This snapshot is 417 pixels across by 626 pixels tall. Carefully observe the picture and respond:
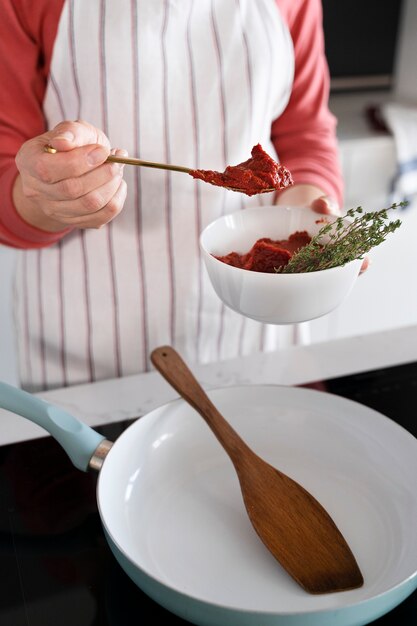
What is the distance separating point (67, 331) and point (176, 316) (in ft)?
0.47

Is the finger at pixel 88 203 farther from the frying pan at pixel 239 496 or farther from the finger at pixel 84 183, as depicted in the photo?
the frying pan at pixel 239 496

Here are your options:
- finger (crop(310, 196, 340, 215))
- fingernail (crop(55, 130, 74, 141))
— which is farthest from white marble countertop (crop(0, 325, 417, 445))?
fingernail (crop(55, 130, 74, 141))

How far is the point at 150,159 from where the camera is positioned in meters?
0.93

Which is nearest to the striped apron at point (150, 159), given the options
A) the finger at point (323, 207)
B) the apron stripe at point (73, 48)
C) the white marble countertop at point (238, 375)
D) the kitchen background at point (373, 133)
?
the apron stripe at point (73, 48)

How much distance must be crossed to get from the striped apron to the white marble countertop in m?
0.14

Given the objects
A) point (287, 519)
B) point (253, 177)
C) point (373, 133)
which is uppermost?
point (253, 177)

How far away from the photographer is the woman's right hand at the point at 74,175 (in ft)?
1.88

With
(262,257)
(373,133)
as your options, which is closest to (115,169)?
(262,257)

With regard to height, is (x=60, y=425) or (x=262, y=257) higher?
(x=262, y=257)

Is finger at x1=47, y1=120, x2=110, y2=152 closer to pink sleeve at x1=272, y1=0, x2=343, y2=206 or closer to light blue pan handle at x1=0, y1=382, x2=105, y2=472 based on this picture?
light blue pan handle at x1=0, y1=382, x2=105, y2=472

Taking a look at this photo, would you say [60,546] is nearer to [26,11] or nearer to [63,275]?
[63,275]

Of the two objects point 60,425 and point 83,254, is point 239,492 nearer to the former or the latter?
point 60,425

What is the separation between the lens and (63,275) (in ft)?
3.17

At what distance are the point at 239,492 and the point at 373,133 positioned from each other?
1.26 meters
